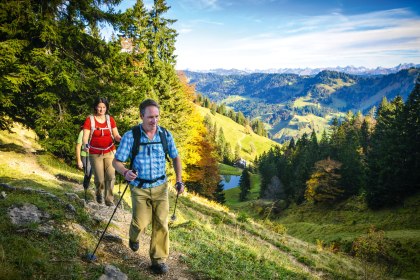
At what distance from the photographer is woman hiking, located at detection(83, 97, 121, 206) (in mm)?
8484

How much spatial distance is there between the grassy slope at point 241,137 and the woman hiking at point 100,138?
157410 mm

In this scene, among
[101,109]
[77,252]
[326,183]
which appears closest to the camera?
[77,252]

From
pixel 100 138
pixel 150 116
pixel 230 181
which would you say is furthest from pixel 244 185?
pixel 150 116

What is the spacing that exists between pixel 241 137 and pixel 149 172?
179099mm

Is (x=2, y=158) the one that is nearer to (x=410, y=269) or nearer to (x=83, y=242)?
(x=83, y=242)

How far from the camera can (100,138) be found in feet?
28.7

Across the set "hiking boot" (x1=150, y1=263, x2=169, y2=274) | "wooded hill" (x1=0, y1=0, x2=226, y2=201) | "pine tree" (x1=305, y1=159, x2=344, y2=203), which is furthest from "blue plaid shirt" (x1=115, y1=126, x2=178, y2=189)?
"pine tree" (x1=305, y1=159, x2=344, y2=203)

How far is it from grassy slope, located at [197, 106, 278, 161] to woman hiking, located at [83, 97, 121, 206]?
157 m

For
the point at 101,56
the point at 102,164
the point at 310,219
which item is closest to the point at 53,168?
the point at 101,56

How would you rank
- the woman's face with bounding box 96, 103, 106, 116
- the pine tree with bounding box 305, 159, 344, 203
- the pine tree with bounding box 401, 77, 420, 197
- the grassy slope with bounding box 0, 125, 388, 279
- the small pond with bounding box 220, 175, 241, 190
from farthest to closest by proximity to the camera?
the small pond with bounding box 220, 175, 241, 190 < the pine tree with bounding box 305, 159, 344, 203 < the pine tree with bounding box 401, 77, 420, 197 < the woman's face with bounding box 96, 103, 106, 116 < the grassy slope with bounding box 0, 125, 388, 279

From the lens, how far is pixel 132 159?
5426mm

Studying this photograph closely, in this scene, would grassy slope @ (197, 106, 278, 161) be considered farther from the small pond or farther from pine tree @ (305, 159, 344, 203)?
pine tree @ (305, 159, 344, 203)

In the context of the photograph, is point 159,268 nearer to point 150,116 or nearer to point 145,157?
point 145,157

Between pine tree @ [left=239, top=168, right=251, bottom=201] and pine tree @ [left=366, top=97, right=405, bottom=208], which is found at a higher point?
pine tree @ [left=366, top=97, right=405, bottom=208]
